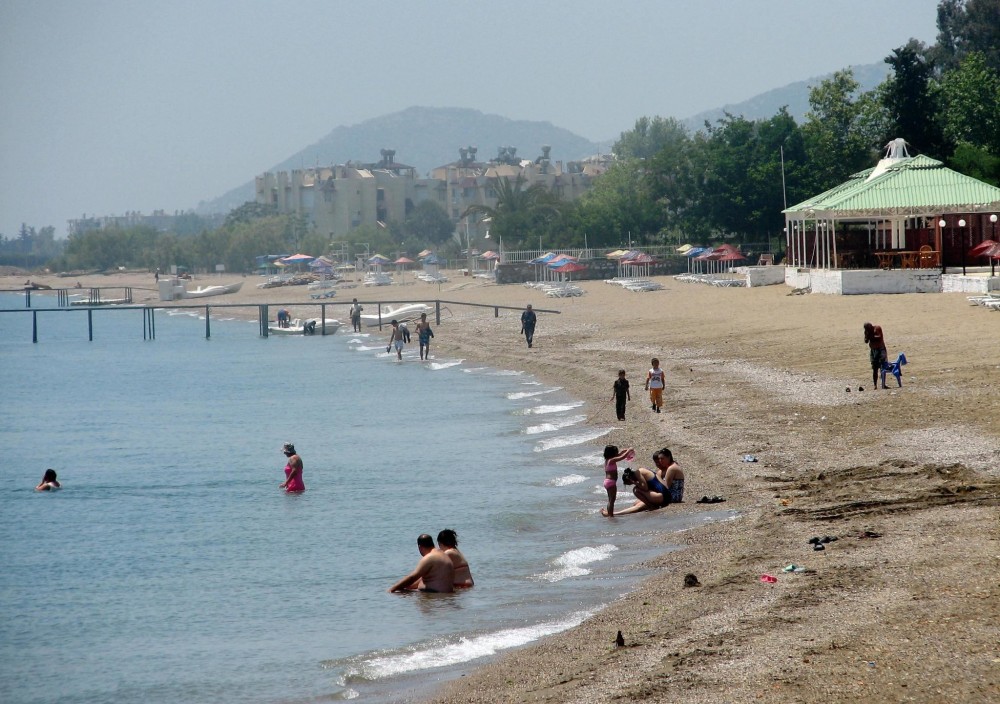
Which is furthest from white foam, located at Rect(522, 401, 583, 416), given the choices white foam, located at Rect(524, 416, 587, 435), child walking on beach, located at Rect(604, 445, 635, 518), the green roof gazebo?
the green roof gazebo

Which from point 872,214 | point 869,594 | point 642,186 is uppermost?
point 642,186

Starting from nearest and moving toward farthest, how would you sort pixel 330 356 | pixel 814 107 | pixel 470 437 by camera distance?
pixel 470 437
pixel 330 356
pixel 814 107

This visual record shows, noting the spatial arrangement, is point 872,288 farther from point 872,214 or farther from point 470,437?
point 470,437

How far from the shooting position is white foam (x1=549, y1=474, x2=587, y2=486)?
20200mm

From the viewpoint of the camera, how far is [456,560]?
14297mm

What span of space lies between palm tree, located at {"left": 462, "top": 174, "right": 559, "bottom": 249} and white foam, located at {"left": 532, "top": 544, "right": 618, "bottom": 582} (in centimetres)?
8483

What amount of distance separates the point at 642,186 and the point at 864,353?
70808mm

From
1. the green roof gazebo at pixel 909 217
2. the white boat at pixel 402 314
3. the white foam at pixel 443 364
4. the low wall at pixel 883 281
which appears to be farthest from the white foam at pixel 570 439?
the white boat at pixel 402 314

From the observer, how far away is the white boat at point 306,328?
69312mm

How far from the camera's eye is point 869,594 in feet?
33.9

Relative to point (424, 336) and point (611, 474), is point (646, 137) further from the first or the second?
point (611, 474)

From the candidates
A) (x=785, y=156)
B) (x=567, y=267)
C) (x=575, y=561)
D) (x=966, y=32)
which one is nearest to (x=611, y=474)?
(x=575, y=561)

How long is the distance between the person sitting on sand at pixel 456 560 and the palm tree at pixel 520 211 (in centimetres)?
8568

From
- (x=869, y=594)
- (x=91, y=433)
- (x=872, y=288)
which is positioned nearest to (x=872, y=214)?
(x=872, y=288)
